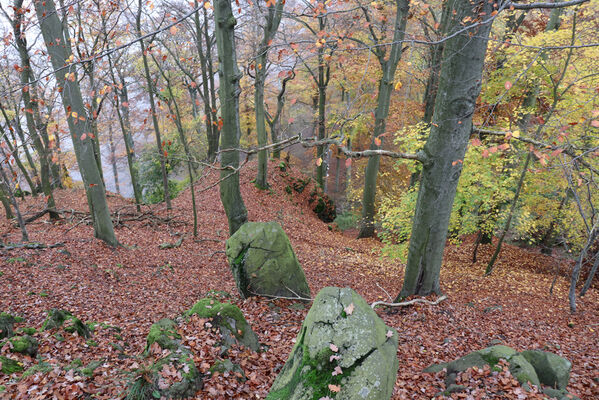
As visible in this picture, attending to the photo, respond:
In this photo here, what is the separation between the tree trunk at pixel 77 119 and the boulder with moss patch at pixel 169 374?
4450 mm

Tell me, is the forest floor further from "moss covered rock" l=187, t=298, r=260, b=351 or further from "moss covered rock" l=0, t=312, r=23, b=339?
"moss covered rock" l=0, t=312, r=23, b=339

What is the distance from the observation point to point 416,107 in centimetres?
1884

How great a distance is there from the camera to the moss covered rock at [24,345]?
3.67 m

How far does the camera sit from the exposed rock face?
3.68 m

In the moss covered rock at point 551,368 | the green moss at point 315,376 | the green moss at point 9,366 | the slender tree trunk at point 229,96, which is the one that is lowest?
the moss covered rock at point 551,368

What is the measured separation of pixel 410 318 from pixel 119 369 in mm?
4704

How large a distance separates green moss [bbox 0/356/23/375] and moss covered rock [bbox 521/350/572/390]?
6096 mm

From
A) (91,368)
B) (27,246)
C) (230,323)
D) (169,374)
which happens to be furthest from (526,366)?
(27,246)

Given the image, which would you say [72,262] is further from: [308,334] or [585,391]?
[585,391]

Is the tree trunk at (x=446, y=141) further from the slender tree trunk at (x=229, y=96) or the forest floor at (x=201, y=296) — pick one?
the slender tree trunk at (x=229, y=96)

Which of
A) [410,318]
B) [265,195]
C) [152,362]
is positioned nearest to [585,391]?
[410,318]

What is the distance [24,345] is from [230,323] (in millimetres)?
2400

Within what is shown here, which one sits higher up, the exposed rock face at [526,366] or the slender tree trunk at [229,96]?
the slender tree trunk at [229,96]

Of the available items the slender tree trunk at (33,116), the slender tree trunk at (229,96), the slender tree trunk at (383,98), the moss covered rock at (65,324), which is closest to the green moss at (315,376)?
the moss covered rock at (65,324)
